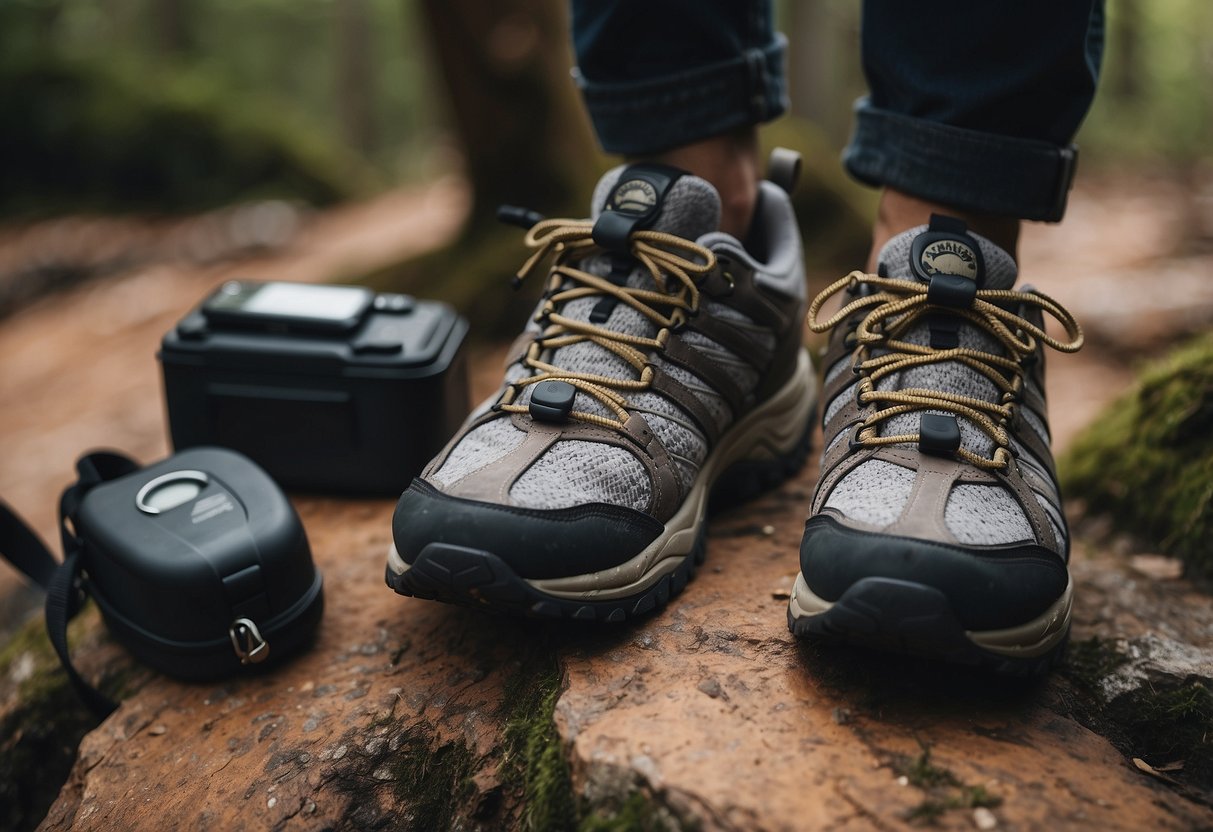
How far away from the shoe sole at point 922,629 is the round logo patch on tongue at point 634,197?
755 mm

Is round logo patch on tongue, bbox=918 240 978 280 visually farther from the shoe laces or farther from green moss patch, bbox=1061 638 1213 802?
green moss patch, bbox=1061 638 1213 802

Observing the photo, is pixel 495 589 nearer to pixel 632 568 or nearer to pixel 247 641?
pixel 632 568

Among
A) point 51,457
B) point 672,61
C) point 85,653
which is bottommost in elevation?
point 51,457

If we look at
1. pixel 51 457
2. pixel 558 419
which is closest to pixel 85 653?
pixel 558 419

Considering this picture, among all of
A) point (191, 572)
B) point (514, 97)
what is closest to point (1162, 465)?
point (191, 572)

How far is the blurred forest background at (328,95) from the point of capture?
3422 mm

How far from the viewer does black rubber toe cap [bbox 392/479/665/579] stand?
4.26 ft

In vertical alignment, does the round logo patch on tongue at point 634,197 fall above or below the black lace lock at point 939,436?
above

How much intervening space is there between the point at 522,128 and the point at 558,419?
2.22 meters

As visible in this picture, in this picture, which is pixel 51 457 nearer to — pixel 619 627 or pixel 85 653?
pixel 85 653

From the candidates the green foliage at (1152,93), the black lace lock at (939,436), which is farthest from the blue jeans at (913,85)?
the green foliage at (1152,93)

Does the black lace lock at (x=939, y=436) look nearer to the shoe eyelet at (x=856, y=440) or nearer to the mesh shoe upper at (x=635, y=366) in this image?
the shoe eyelet at (x=856, y=440)

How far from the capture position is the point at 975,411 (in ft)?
4.63

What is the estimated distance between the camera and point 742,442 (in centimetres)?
181
